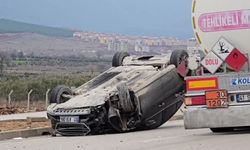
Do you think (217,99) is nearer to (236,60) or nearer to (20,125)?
(236,60)

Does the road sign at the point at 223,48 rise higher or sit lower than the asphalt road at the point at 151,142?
higher

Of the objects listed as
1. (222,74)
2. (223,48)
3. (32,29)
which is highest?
(223,48)

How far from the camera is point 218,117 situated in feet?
44.1

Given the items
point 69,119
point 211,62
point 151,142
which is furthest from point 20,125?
point 211,62

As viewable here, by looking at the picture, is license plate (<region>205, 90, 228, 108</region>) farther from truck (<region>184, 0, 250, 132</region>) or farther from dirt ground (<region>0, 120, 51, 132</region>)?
dirt ground (<region>0, 120, 51, 132</region>)

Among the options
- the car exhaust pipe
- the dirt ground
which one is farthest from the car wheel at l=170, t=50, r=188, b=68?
the dirt ground

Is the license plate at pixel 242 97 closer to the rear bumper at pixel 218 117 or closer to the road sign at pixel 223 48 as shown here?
the rear bumper at pixel 218 117

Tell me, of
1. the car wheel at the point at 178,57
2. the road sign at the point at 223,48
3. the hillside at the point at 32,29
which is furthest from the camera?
the hillside at the point at 32,29

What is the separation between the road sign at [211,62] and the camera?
1352 cm

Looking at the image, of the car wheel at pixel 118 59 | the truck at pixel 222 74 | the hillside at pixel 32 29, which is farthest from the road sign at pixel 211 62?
the hillside at pixel 32 29

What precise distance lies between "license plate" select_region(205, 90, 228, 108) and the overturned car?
2.25 meters

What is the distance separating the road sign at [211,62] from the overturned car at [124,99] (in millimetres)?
2025

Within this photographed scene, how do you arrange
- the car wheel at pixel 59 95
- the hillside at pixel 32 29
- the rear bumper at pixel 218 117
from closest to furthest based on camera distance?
the rear bumper at pixel 218 117, the car wheel at pixel 59 95, the hillside at pixel 32 29

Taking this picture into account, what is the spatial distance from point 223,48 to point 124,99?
11.1ft
